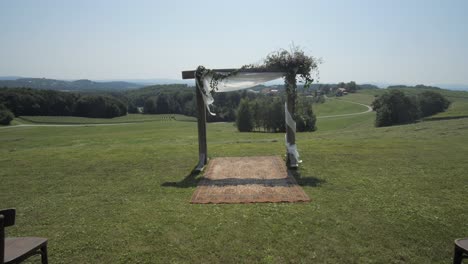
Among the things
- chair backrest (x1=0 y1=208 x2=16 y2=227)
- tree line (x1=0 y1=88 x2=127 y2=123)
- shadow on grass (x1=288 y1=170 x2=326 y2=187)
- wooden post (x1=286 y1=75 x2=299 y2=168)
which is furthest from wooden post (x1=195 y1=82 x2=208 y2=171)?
tree line (x1=0 y1=88 x2=127 y2=123)

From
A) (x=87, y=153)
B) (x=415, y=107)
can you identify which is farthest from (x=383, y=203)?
(x=415, y=107)

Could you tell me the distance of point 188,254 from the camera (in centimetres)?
501

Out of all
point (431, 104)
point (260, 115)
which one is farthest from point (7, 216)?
point (431, 104)

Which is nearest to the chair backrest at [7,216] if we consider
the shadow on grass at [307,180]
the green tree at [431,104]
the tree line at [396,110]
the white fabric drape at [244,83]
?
the shadow on grass at [307,180]

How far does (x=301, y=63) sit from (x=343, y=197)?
4.52 m

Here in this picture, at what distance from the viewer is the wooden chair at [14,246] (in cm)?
338

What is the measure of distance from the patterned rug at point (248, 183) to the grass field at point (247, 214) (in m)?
0.37

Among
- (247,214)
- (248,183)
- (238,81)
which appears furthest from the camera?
(238,81)

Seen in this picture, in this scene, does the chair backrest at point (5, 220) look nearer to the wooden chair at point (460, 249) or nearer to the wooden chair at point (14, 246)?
the wooden chair at point (14, 246)

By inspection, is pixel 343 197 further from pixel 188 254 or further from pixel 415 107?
pixel 415 107

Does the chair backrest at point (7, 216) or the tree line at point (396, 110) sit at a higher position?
the chair backrest at point (7, 216)

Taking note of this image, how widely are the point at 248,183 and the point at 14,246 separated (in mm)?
5671

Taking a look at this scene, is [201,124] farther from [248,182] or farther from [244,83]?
[248,182]

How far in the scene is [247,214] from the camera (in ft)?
21.3
